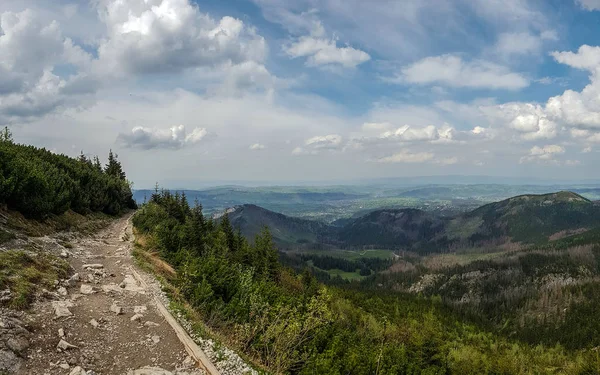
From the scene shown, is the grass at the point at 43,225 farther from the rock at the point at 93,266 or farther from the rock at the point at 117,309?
the rock at the point at 117,309

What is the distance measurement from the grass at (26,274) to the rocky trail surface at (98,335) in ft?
1.97

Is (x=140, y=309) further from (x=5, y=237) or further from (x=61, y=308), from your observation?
(x=5, y=237)

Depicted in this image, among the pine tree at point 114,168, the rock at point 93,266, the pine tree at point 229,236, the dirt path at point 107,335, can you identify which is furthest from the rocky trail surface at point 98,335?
the pine tree at point 114,168

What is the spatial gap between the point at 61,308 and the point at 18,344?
135 inches

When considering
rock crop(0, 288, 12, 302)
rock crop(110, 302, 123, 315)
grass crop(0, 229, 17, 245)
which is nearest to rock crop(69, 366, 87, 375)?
rock crop(110, 302, 123, 315)

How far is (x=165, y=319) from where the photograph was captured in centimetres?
1678

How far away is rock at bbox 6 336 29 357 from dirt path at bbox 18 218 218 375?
229 mm

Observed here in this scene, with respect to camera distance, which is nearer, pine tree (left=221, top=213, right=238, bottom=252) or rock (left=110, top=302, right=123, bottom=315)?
rock (left=110, top=302, right=123, bottom=315)

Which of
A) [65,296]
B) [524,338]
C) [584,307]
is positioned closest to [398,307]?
[524,338]

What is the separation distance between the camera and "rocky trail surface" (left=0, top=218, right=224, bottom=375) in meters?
11.8

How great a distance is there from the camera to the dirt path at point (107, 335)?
12.1 m

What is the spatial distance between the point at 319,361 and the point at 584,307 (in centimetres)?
22329

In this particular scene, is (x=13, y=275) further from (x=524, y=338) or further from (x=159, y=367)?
(x=524, y=338)

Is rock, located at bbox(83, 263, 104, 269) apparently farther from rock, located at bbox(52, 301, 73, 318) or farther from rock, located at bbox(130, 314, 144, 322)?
rock, located at bbox(130, 314, 144, 322)
